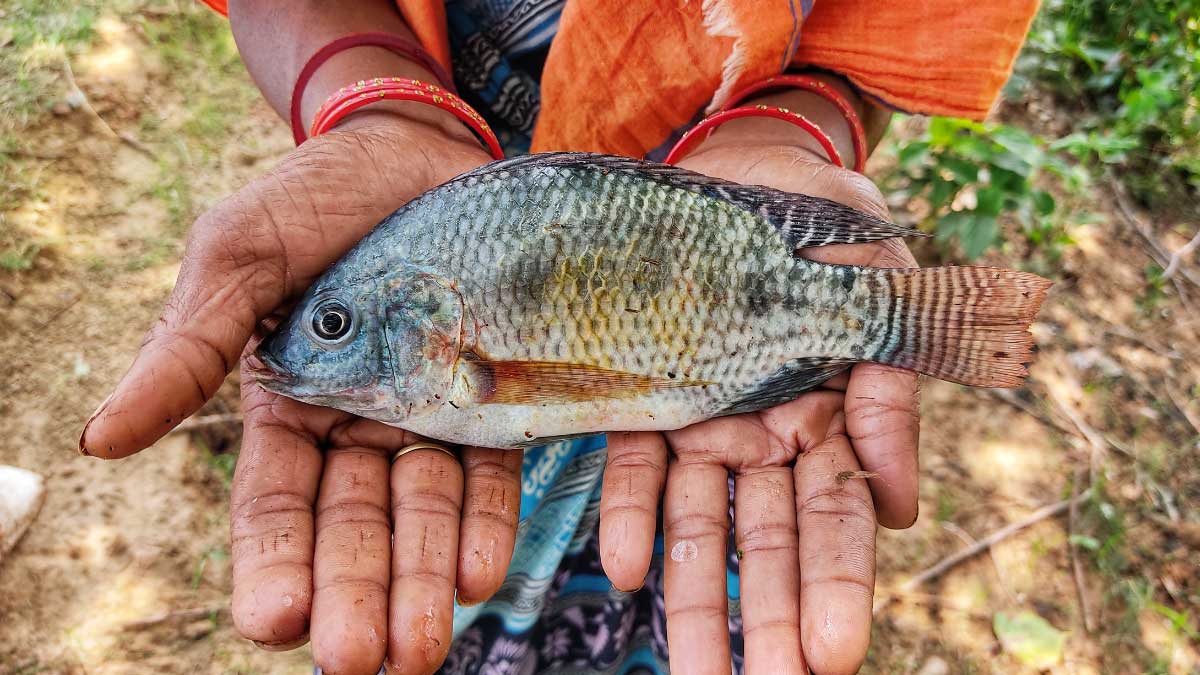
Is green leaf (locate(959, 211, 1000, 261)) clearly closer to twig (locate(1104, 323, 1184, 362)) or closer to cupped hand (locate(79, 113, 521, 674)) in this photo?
twig (locate(1104, 323, 1184, 362))

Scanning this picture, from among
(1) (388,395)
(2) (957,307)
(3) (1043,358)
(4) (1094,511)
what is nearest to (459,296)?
(1) (388,395)

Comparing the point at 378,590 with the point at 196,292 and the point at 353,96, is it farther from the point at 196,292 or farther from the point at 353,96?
the point at 353,96

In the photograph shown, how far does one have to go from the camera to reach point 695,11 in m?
2.31

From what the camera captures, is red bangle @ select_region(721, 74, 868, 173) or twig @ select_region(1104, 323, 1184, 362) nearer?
red bangle @ select_region(721, 74, 868, 173)

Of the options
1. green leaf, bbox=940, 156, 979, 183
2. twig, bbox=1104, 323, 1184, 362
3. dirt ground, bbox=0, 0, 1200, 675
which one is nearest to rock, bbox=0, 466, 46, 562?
dirt ground, bbox=0, 0, 1200, 675

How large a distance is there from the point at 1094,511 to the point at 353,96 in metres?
3.40

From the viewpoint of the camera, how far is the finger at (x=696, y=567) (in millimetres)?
1736

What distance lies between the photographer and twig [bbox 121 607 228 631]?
2822 millimetres

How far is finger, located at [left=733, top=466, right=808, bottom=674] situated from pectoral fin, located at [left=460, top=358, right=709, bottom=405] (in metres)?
0.36

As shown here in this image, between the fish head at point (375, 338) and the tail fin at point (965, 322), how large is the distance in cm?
110

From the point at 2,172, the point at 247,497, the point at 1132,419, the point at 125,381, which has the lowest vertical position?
the point at 1132,419

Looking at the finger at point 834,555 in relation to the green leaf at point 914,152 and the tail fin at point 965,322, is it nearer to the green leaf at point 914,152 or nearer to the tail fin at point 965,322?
the tail fin at point 965,322

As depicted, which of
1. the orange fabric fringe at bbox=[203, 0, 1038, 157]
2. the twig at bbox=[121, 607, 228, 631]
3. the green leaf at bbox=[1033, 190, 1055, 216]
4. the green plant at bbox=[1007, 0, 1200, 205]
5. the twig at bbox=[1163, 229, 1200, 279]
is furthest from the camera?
the green plant at bbox=[1007, 0, 1200, 205]

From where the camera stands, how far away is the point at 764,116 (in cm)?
260
